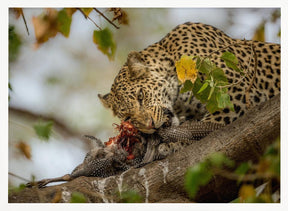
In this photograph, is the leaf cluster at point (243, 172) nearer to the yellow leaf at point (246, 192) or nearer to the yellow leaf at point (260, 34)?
the yellow leaf at point (246, 192)

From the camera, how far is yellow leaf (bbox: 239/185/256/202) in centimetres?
305

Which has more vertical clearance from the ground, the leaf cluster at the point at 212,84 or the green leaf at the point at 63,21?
the green leaf at the point at 63,21

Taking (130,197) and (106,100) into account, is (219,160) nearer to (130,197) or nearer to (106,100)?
(130,197)

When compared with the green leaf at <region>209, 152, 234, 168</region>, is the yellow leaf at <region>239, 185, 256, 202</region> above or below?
below

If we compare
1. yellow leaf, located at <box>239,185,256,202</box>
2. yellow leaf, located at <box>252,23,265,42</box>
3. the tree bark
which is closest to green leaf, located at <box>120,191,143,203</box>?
the tree bark

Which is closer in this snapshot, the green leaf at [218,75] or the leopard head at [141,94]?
the green leaf at [218,75]

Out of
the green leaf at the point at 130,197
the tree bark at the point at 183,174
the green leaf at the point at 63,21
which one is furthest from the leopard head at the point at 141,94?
the green leaf at the point at 63,21

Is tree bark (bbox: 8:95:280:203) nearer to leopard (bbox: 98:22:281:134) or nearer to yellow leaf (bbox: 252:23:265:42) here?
leopard (bbox: 98:22:281:134)

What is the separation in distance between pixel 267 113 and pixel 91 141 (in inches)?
57.2

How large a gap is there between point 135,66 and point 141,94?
299 millimetres

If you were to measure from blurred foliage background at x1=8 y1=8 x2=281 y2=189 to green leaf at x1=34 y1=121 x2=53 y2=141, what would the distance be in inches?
0.5

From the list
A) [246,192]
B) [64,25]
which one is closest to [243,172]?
[246,192]

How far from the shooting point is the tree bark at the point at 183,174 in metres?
3.23
